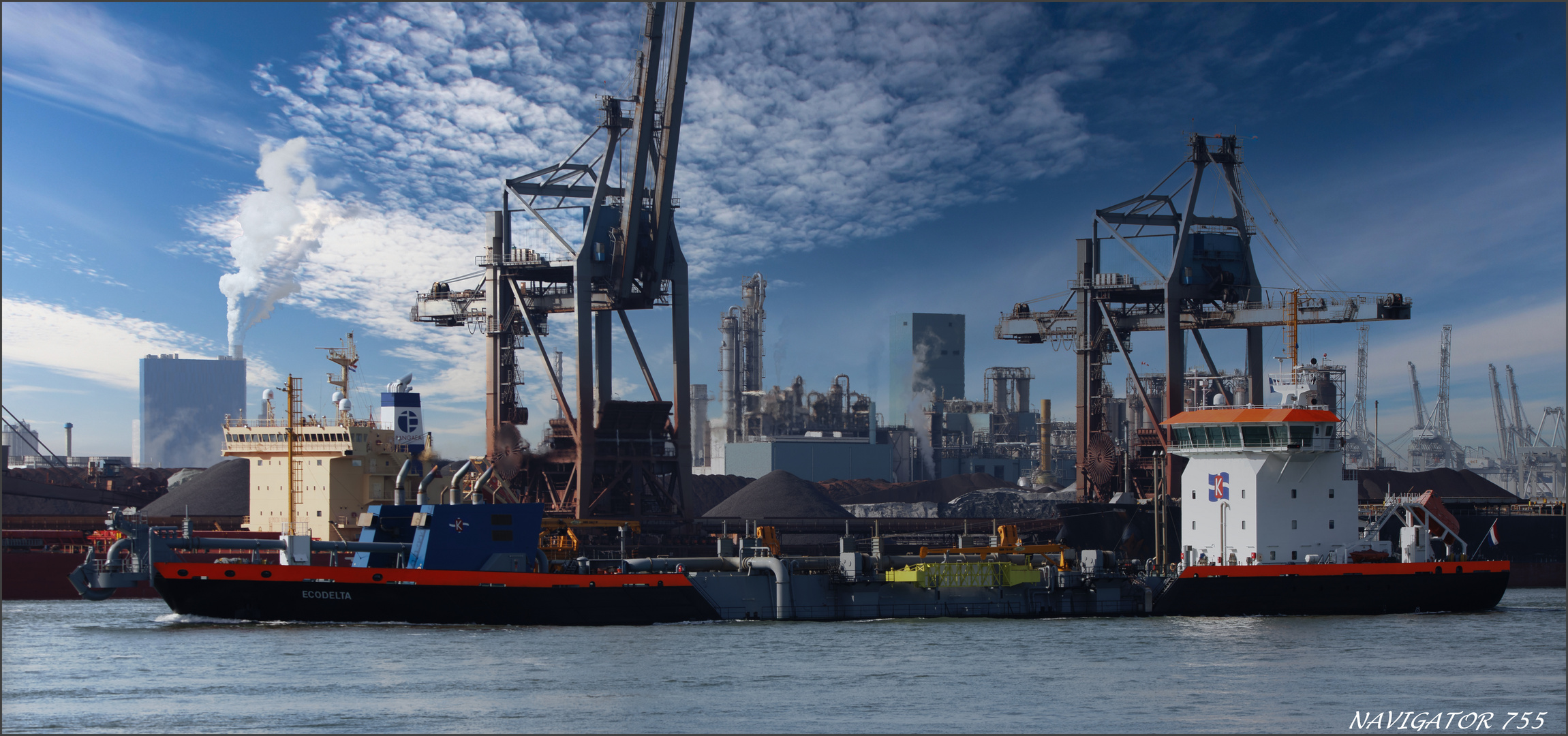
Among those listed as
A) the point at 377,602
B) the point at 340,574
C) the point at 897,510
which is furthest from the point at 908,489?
the point at 340,574

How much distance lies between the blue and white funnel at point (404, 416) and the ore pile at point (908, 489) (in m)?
61.9

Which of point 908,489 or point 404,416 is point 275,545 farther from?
point 908,489

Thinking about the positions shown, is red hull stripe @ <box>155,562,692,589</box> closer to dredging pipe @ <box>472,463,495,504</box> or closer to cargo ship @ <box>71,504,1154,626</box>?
cargo ship @ <box>71,504,1154,626</box>

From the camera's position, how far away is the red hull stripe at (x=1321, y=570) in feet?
135

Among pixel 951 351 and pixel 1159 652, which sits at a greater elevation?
pixel 951 351

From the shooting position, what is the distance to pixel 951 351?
511ft

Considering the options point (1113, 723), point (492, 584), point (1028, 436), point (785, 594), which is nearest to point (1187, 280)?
point (785, 594)

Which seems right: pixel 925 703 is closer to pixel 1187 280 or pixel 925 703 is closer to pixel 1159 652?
pixel 1159 652

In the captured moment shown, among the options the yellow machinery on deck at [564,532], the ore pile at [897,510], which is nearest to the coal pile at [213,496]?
→ the yellow machinery on deck at [564,532]

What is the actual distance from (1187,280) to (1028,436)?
73.9 meters

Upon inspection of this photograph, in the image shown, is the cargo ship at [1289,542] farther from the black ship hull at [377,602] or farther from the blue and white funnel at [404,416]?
the blue and white funnel at [404,416]

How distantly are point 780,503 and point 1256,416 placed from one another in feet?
146

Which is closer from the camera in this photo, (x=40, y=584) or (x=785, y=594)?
(x=785, y=594)

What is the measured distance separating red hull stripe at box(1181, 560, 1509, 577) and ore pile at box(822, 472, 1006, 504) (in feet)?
227
